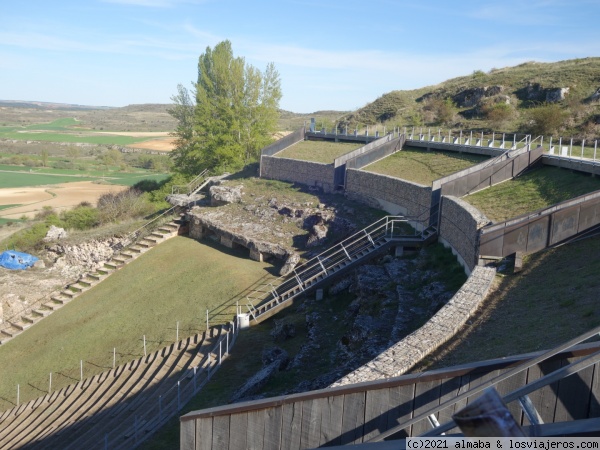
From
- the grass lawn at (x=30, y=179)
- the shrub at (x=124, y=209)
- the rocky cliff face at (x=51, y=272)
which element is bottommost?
the grass lawn at (x=30, y=179)

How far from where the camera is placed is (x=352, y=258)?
22.1 m

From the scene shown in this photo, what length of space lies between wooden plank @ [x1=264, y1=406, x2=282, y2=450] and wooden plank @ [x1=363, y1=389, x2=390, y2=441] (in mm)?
1034

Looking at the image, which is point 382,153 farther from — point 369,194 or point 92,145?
point 92,145

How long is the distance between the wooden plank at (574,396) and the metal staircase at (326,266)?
16.1m

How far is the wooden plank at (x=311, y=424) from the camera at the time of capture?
6266 mm

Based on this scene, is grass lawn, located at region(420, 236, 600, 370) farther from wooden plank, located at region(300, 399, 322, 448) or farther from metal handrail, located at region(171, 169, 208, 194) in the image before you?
metal handrail, located at region(171, 169, 208, 194)

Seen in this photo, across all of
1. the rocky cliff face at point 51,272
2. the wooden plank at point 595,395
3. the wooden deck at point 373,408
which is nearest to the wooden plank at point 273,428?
the wooden deck at point 373,408

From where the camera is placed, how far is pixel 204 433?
23.0 feet

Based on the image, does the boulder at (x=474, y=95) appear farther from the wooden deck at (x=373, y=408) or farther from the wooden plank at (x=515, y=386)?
the wooden plank at (x=515, y=386)

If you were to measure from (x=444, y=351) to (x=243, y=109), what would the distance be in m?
39.1

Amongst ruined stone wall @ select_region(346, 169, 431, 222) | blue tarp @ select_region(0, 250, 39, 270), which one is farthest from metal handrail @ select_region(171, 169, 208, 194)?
ruined stone wall @ select_region(346, 169, 431, 222)

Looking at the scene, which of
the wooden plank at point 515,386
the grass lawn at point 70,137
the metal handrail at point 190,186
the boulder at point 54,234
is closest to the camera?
the wooden plank at point 515,386

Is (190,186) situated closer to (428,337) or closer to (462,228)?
(462,228)

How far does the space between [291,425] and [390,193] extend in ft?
65.5
